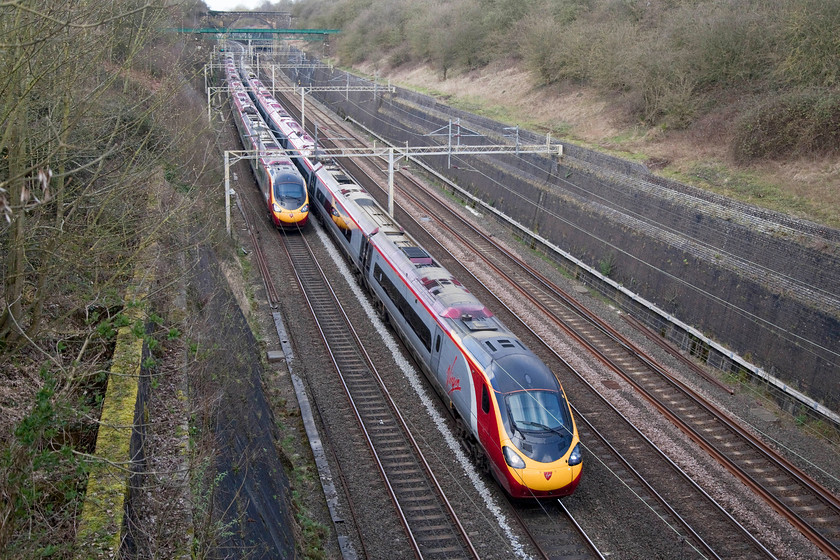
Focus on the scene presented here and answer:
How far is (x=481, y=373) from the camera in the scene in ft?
41.1

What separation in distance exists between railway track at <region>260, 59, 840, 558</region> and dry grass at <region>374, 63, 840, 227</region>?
236 inches

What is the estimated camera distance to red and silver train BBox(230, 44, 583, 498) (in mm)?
Answer: 11578

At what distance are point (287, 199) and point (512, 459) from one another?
16.9 meters

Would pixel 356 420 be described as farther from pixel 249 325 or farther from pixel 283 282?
pixel 283 282

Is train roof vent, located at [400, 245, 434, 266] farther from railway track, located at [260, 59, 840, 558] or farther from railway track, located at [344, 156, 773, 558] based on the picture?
railway track, located at [344, 156, 773, 558]

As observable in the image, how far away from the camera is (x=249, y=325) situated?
18.4 meters

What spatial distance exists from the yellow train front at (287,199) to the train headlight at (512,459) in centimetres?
1620

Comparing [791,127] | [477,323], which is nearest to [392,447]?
[477,323]

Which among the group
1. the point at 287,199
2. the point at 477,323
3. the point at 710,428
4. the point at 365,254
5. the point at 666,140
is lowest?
the point at 710,428

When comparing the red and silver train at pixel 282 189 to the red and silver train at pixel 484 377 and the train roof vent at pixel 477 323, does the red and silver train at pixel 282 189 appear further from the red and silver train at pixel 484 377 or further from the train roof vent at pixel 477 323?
the train roof vent at pixel 477 323

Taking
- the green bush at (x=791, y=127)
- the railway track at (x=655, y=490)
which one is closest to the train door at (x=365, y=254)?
the railway track at (x=655, y=490)

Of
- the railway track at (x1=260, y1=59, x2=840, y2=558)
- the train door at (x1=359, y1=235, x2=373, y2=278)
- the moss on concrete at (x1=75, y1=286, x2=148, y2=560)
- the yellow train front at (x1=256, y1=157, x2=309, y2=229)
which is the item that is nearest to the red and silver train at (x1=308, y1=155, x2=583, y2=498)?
the train door at (x1=359, y1=235, x2=373, y2=278)

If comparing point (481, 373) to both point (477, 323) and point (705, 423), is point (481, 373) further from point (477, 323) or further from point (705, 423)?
point (705, 423)

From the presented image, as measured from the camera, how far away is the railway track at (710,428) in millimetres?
12164
